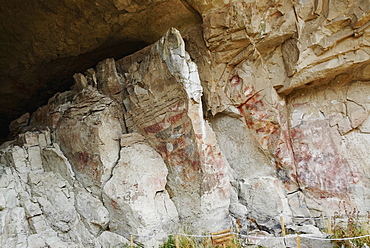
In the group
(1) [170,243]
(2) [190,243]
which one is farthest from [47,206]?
(2) [190,243]

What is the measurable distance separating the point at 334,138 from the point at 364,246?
2.51 meters

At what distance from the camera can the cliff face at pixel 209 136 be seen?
5.51 meters

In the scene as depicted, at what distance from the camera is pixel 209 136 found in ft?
19.4

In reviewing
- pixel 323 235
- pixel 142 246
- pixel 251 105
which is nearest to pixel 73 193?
pixel 142 246

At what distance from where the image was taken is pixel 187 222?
18.3 ft

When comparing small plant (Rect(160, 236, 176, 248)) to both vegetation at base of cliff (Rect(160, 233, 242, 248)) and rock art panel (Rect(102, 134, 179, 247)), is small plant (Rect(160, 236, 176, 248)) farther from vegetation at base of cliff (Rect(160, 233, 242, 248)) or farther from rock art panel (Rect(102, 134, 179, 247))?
rock art panel (Rect(102, 134, 179, 247))

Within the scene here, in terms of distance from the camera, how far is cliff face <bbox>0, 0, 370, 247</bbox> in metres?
5.51

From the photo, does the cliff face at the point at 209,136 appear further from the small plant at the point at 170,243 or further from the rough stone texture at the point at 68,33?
the rough stone texture at the point at 68,33

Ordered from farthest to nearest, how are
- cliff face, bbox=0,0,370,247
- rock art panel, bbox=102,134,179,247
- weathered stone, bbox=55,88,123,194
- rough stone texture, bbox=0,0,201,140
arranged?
rough stone texture, bbox=0,0,201,140 < weathered stone, bbox=55,88,123,194 < cliff face, bbox=0,0,370,247 < rock art panel, bbox=102,134,179,247

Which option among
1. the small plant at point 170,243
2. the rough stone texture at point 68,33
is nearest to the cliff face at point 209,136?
the small plant at point 170,243

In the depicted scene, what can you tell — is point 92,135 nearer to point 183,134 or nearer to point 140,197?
point 140,197

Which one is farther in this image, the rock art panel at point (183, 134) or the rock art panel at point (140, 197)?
the rock art panel at point (183, 134)

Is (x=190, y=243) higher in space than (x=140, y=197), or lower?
lower

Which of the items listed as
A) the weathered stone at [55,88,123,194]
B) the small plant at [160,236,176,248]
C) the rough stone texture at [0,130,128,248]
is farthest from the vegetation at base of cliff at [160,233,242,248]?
the weathered stone at [55,88,123,194]
